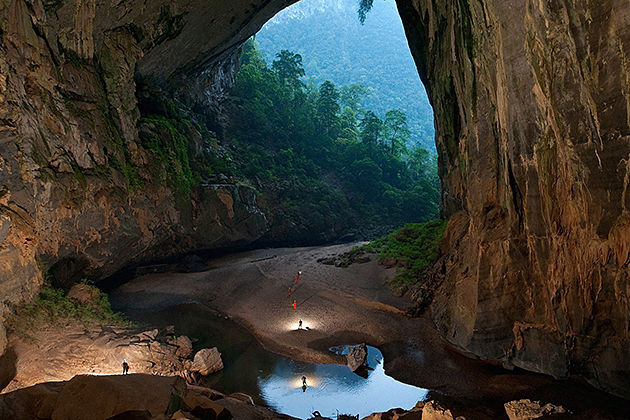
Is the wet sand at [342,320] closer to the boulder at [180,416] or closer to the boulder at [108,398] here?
the boulder at [180,416]

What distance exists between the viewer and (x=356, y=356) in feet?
35.9

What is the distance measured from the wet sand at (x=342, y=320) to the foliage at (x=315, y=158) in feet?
28.6

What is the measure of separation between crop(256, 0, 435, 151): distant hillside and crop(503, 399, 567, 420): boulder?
96198mm

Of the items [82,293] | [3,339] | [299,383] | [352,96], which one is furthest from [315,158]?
[3,339]

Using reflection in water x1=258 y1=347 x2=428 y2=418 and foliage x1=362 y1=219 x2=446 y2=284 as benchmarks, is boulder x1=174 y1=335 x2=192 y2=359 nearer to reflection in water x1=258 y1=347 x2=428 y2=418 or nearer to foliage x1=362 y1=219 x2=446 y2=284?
reflection in water x1=258 y1=347 x2=428 y2=418

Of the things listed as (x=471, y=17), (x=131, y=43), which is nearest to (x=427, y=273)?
(x=471, y=17)

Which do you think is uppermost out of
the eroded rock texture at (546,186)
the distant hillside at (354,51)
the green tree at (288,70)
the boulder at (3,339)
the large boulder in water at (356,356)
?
the distant hillside at (354,51)

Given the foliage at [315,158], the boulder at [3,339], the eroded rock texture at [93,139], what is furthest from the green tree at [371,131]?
the boulder at [3,339]

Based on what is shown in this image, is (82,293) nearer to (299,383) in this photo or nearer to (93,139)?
(93,139)

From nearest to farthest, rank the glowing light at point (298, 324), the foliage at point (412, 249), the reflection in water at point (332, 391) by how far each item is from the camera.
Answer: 1. the reflection in water at point (332, 391)
2. the glowing light at point (298, 324)
3. the foliage at point (412, 249)

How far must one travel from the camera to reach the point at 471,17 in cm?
1015

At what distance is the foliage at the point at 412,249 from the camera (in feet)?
56.0

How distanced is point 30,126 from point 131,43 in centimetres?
681

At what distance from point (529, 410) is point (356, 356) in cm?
507
